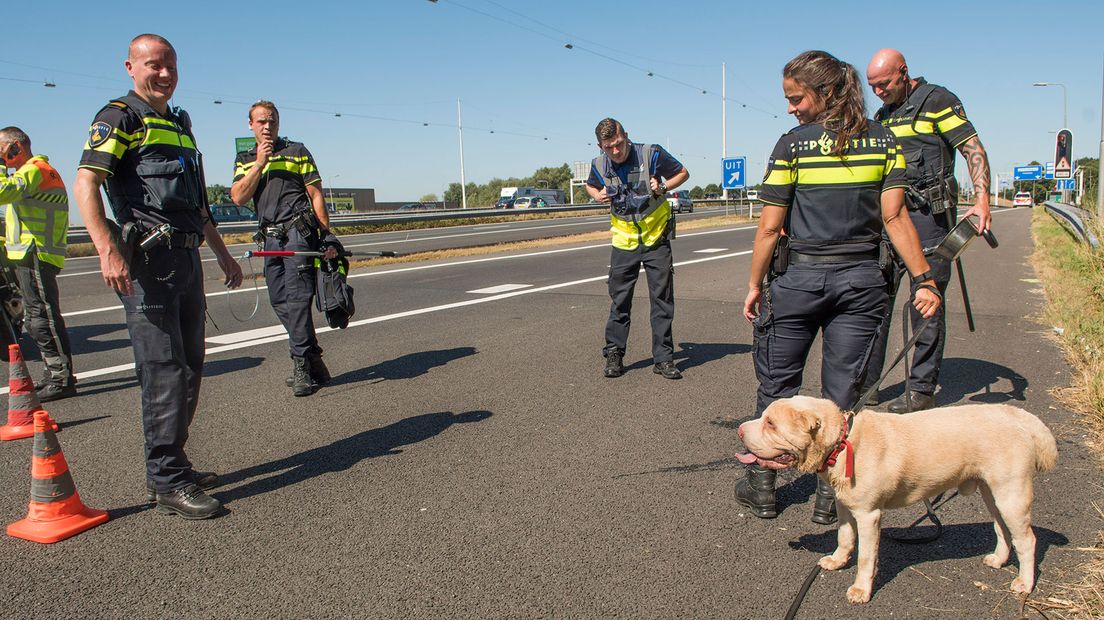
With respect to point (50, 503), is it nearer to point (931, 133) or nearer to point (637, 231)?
point (637, 231)

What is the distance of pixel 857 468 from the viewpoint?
2793mm

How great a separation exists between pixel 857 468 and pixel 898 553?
0.75 meters

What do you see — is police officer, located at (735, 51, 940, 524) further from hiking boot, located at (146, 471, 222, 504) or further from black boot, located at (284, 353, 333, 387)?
black boot, located at (284, 353, 333, 387)

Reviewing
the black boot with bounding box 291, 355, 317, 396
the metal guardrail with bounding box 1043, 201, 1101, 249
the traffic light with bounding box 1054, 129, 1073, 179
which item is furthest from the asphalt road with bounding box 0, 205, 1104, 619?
the traffic light with bounding box 1054, 129, 1073, 179

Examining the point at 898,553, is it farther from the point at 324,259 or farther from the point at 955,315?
the point at 955,315

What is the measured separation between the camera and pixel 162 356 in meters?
3.72

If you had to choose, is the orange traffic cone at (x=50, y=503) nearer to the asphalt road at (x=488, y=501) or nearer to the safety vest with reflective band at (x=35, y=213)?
the asphalt road at (x=488, y=501)

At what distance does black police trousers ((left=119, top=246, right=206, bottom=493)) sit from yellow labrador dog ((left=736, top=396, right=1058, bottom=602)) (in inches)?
107

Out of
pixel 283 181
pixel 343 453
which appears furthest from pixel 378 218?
pixel 343 453

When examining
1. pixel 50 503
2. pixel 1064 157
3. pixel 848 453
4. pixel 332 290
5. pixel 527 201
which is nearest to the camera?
pixel 848 453

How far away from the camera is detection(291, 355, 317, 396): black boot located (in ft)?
19.5

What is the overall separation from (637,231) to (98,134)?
3976mm

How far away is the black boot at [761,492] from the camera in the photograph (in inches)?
141

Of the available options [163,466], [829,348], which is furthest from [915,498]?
[163,466]
